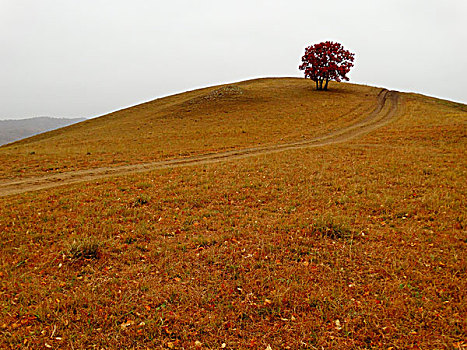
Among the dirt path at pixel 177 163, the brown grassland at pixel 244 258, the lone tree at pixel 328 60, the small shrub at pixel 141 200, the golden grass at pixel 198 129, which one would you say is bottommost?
the brown grassland at pixel 244 258

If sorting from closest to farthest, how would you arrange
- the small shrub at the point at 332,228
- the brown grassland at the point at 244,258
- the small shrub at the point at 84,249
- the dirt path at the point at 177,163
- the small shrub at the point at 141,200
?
1. the brown grassland at the point at 244,258
2. the small shrub at the point at 84,249
3. the small shrub at the point at 332,228
4. the small shrub at the point at 141,200
5. the dirt path at the point at 177,163

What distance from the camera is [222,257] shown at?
6832 mm

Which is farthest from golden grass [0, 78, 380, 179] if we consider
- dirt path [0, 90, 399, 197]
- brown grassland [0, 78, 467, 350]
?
brown grassland [0, 78, 467, 350]

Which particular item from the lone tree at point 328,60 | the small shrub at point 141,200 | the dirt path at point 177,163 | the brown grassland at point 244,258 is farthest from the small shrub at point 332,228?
the lone tree at point 328,60

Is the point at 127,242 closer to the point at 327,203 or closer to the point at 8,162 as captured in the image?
the point at 327,203

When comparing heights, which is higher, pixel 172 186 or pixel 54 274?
pixel 172 186

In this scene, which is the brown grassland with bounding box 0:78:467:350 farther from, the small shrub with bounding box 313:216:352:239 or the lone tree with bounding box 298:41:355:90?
the lone tree with bounding box 298:41:355:90

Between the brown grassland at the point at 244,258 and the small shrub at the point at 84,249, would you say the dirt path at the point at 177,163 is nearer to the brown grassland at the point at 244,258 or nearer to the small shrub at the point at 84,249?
the brown grassland at the point at 244,258

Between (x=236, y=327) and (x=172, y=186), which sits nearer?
(x=236, y=327)

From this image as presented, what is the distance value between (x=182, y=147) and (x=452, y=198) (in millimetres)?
18964

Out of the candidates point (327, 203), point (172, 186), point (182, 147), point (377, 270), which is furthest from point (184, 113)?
point (377, 270)

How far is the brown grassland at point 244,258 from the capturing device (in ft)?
15.5

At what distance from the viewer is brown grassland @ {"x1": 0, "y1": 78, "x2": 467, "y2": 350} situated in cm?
473

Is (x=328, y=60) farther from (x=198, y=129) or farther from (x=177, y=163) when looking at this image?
(x=177, y=163)
